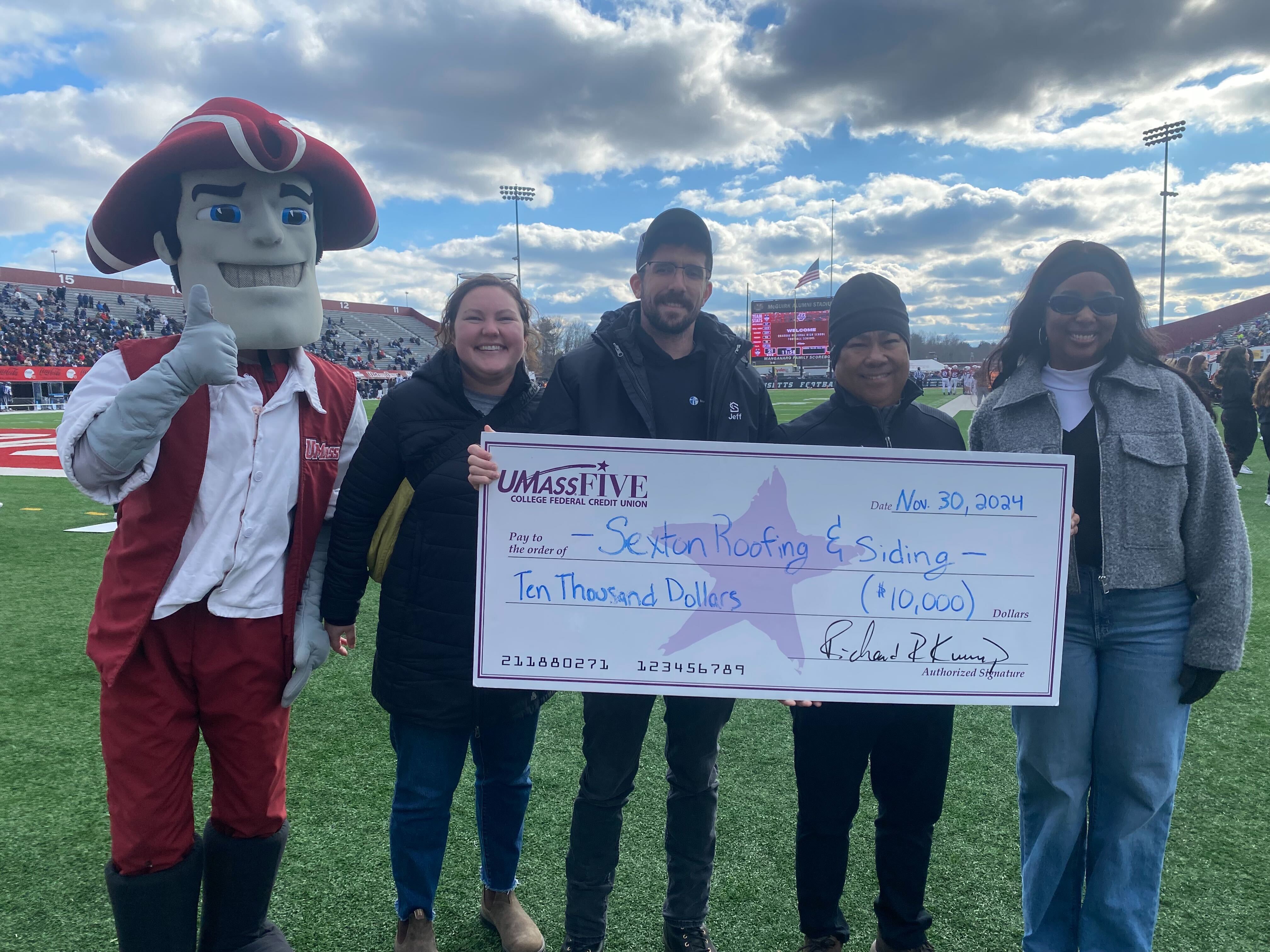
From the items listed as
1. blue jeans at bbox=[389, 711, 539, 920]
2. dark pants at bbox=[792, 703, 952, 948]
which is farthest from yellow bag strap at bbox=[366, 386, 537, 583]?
dark pants at bbox=[792, 703, 952, 948]

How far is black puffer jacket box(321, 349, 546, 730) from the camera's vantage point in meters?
2.12

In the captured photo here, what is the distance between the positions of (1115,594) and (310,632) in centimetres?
217

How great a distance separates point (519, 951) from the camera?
7.41 feet

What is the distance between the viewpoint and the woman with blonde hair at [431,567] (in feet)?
6.96

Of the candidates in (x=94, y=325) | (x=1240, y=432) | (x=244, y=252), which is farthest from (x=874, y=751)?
(x=94, y=325)

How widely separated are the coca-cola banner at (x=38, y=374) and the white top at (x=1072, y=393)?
3560 cm

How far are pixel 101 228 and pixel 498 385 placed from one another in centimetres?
118

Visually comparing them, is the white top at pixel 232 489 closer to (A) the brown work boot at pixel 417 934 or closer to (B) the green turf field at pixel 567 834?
(A) the brown work boot at pixel 417 934

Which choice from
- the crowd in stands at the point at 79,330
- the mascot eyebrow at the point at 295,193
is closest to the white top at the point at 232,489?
the mascot eyebrow at the point at 295,193

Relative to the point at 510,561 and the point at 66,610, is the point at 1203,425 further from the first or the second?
the point at 66,610

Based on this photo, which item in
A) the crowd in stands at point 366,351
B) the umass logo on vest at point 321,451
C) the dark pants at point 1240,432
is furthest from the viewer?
the crowd in stands at point 366,351

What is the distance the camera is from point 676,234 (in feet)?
7.13

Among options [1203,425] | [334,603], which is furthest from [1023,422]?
[334,603]
